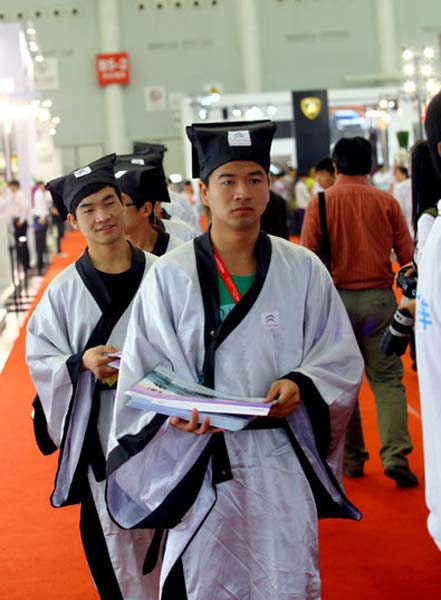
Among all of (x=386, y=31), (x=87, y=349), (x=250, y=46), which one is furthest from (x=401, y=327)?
(x=386, y=31)

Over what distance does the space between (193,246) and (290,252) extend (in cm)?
28

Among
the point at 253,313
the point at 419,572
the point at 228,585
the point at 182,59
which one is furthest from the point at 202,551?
the point at 182,59

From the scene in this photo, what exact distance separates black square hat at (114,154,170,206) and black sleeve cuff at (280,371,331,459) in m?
1.68

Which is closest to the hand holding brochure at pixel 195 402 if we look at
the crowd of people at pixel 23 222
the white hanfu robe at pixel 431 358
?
the white hanfu robe at pixel 431 358

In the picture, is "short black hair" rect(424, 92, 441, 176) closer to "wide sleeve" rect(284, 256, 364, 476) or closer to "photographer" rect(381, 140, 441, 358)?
"photographer" rect(381, 140, 441, 358)

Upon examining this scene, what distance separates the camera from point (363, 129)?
1024 inches

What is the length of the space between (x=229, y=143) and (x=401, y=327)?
2.46 feet

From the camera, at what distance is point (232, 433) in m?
2.90

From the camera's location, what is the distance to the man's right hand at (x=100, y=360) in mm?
3328

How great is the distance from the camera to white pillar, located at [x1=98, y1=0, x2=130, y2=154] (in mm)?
32031

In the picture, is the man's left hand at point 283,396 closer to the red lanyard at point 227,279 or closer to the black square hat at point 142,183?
the red lanyard at point 227,279

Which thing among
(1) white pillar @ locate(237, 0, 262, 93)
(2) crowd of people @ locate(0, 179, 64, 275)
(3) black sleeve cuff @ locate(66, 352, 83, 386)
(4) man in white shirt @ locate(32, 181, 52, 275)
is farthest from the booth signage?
(3) black sleeve cuff @ locate(66, 352, 83, 386)

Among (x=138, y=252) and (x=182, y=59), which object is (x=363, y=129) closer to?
(x=182, y=59)

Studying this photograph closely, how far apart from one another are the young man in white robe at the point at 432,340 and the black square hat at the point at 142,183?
220 cm
